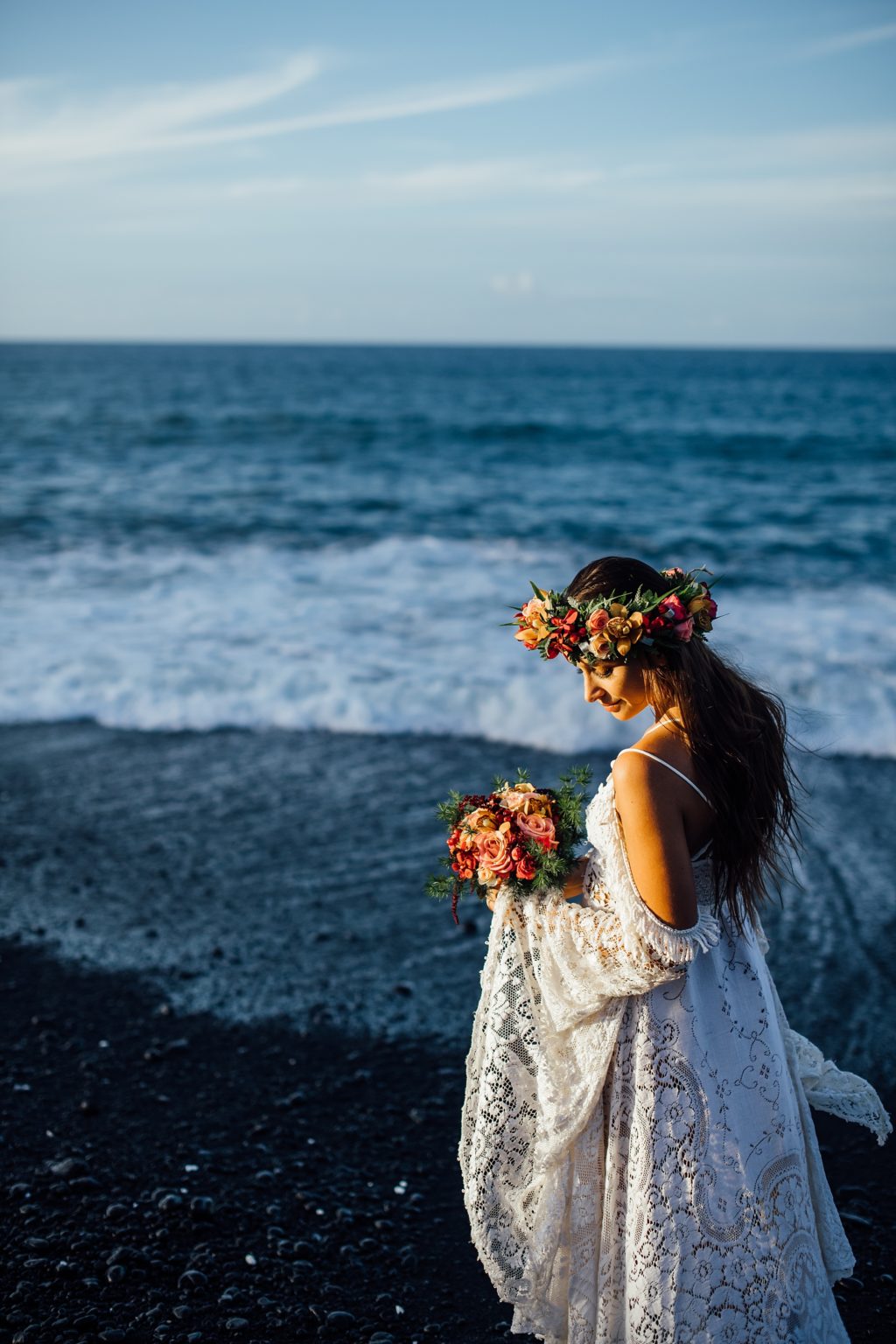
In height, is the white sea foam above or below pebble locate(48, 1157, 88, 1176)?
above

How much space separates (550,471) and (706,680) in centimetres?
A: 2454

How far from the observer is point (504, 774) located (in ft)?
26.0

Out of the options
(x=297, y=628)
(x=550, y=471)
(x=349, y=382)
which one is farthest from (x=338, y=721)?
(x=349, y=382)

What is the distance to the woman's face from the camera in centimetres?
268

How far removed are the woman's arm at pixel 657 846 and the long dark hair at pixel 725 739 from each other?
0.14 metres

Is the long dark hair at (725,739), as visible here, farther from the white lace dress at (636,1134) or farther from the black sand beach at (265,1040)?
the black sand beach at (265,1040)

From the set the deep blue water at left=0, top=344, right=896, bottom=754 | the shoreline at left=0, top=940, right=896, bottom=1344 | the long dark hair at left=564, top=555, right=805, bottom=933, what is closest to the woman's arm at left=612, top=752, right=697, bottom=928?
the long dark hair at left=564, top=555, right=805, bottom=933

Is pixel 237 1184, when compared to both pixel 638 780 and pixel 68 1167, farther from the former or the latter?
pixel 638 780

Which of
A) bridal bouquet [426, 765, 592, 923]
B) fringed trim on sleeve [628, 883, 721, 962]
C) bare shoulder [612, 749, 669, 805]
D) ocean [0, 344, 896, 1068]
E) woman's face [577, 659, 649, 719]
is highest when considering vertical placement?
woman's face [577, 659, 649, 719]

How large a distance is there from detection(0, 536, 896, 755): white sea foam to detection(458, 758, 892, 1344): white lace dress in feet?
13.4

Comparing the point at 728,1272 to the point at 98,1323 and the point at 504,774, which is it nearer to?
the point at 98,1323

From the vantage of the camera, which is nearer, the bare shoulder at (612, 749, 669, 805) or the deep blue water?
the bare shoulder at (612, 749, 669, 805)

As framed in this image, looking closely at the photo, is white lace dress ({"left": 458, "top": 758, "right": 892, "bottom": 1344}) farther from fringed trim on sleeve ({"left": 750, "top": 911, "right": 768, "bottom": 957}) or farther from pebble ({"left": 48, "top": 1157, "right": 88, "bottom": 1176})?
pebble ({"left": 48, "top": 1157, "right": 88, "bottom": 1176})

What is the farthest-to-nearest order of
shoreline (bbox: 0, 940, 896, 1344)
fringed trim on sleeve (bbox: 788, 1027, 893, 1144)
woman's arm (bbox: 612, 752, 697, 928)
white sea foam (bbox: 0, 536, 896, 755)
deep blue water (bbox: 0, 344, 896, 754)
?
deep blue water (bbox: 0, 344, 896, 754)
white sea foam (bbox: 0, 536, 896, 755)
shoreline (bbox: 0, 940, 896, 1344)
fringed trim on sleeve (bbox: 788, 1027, 893, 1144)
woman's arm (bbox: 612, 752, 697, 928)
